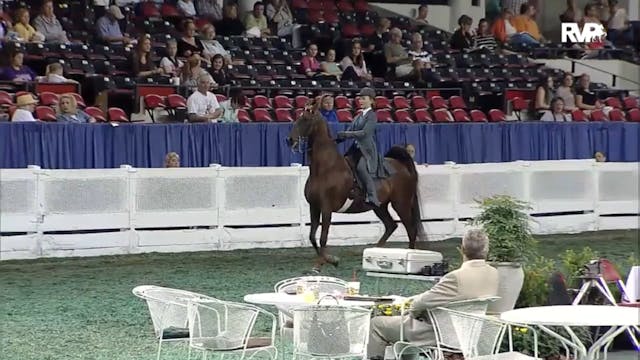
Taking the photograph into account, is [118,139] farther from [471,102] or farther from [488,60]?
[488,60]

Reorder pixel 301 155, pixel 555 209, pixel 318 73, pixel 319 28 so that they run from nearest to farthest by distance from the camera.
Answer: pixel 301 155 < pixel 555 209 < pixel 318 73 < pixel 319 28

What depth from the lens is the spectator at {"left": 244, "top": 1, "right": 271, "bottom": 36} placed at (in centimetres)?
2359

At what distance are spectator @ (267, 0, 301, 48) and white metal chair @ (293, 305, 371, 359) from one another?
17.0 meters

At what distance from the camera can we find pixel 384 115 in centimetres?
2119

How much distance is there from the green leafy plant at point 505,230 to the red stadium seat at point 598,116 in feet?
46.5

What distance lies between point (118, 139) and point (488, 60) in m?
10.2

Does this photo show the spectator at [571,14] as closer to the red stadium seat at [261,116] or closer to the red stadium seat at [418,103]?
the red stadium seat at [418,103]

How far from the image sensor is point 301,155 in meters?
19.1

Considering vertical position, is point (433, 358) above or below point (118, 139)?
below

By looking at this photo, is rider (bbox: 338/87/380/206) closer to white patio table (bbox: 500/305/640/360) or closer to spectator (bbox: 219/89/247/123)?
spectator (bbox: 219/89/247/123)

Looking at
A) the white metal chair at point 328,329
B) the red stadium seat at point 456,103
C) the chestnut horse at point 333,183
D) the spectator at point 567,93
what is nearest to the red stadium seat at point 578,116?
the spectator at point 567,93

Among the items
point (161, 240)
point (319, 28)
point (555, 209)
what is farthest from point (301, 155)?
point (319, 28)

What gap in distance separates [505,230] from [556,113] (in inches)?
542

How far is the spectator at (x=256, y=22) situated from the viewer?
23.6 metres
